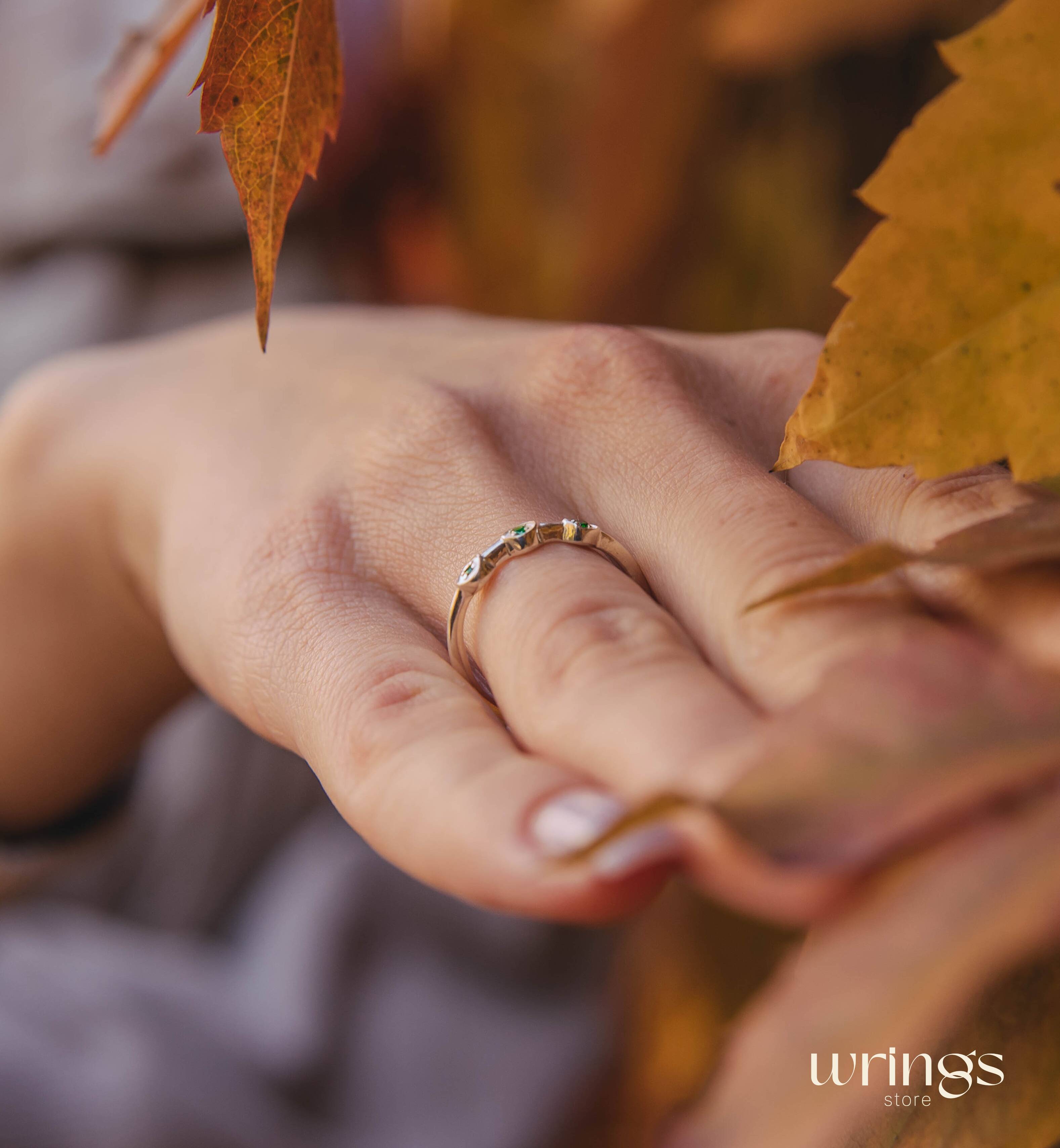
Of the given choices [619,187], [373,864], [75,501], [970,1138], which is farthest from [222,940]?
[970,1138]

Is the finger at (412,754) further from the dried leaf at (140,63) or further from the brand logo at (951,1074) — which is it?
the dried leaf at (140,63)

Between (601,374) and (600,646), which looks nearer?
(600,646)

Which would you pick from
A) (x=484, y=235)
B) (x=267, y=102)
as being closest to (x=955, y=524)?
(x=267, y=102)

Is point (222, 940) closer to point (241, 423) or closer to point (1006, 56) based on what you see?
point (241, 423)

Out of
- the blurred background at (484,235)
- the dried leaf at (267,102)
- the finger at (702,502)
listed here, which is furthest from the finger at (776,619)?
the blurred background at (484,235)

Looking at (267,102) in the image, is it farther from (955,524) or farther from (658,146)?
(658,146)

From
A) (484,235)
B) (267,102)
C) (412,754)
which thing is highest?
(267,102)
